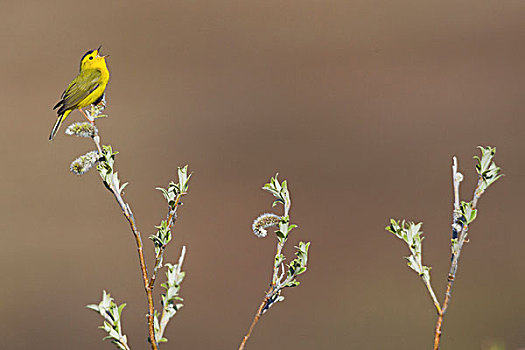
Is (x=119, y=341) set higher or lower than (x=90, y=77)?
lower

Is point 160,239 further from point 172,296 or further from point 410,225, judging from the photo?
point 410,225

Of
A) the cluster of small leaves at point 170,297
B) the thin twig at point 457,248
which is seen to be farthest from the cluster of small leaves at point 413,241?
the cluster of small leaves at point 170,297

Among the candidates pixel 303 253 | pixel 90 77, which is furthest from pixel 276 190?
pixel 90 77

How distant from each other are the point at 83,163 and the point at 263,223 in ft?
0.40

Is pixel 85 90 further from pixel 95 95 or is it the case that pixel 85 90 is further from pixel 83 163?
pixel 83 163

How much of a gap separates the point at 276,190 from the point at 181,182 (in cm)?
7

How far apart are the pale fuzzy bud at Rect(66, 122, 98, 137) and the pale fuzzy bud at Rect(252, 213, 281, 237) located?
0.12m

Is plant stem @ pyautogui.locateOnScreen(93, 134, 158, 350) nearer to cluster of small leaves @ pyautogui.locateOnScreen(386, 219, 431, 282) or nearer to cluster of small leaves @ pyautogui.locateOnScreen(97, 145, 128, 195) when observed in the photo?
cluster of small leaves @ pyautogui.locateOnScreen(97, 145, 128, 195)

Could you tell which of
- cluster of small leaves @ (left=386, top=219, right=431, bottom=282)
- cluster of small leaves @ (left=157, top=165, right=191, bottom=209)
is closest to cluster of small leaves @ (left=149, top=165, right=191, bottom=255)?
cluster of small leaves @ (left=157, top=165, right=191, bottom=209)

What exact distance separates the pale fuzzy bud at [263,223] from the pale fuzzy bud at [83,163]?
113 millimetres

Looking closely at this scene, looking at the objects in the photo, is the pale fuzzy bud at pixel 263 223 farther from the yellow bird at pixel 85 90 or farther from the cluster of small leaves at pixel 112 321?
the yellow bird at pixel 85 90

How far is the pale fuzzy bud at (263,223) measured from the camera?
1.18 ft

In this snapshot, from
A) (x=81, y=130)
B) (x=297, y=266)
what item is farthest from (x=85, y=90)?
(x=297, y=266)

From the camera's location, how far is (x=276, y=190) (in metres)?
0.39
